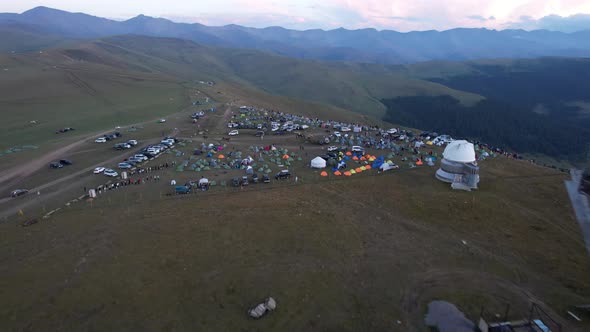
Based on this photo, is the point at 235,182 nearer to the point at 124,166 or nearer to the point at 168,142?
the point at 124,166

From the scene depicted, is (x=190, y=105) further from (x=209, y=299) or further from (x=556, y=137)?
(x=556, y=137)

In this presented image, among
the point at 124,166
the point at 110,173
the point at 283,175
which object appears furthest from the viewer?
the point at 124,166

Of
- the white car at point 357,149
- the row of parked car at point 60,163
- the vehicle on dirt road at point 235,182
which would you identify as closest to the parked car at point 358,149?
the white car at point 357,149

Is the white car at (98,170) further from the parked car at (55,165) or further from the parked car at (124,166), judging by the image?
the parked car at (55,165)

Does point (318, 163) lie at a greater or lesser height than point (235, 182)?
greater

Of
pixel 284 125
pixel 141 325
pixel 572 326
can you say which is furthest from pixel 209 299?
pixel 284 125

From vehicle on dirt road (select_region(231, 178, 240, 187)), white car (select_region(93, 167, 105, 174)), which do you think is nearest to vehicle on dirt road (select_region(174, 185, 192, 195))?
vehicle on dirt road (select_region(231, 178, 240, 187))

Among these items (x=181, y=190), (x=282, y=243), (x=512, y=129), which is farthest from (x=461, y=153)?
(x=512, y=129)
